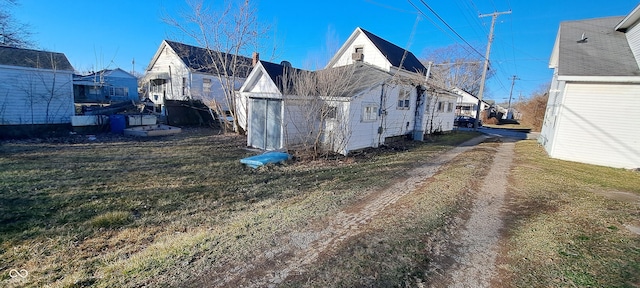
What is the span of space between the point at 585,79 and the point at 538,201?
24.1ft

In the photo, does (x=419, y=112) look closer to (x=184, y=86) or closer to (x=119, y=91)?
→ (x=184, y=86)

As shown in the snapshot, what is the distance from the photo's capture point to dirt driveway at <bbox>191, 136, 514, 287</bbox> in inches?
110

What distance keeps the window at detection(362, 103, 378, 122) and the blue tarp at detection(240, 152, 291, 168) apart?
3.75m

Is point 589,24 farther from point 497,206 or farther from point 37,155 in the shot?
point 37,155

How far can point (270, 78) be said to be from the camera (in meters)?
10.1

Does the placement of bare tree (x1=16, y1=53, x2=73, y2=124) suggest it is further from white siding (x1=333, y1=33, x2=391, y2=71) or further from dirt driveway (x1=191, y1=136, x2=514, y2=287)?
dirt driveway (x1=191, y1=136, x2=514, y2=287)

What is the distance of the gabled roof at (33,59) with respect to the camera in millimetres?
12172

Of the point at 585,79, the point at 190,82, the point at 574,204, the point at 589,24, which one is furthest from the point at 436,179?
the point at 190,82

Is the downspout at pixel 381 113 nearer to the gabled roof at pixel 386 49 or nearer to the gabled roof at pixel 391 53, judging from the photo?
the gabled roof at pixel 391 53

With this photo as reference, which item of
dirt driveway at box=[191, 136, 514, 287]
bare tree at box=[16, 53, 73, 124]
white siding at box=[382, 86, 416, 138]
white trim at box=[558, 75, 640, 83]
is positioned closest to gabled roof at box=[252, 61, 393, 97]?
white siding at box=[382, 86, 416, 138]

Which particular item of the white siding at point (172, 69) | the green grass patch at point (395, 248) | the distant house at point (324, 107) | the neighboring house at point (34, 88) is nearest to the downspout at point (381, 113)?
the distant house at point (324, 107)

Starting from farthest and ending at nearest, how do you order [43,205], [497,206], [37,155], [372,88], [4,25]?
[4,25] < [372,88] < [37,155] < [497,206] < [43,205]

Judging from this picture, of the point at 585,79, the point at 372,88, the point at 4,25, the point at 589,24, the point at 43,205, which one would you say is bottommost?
the point at 43,205

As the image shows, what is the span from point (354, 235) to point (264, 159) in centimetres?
488
